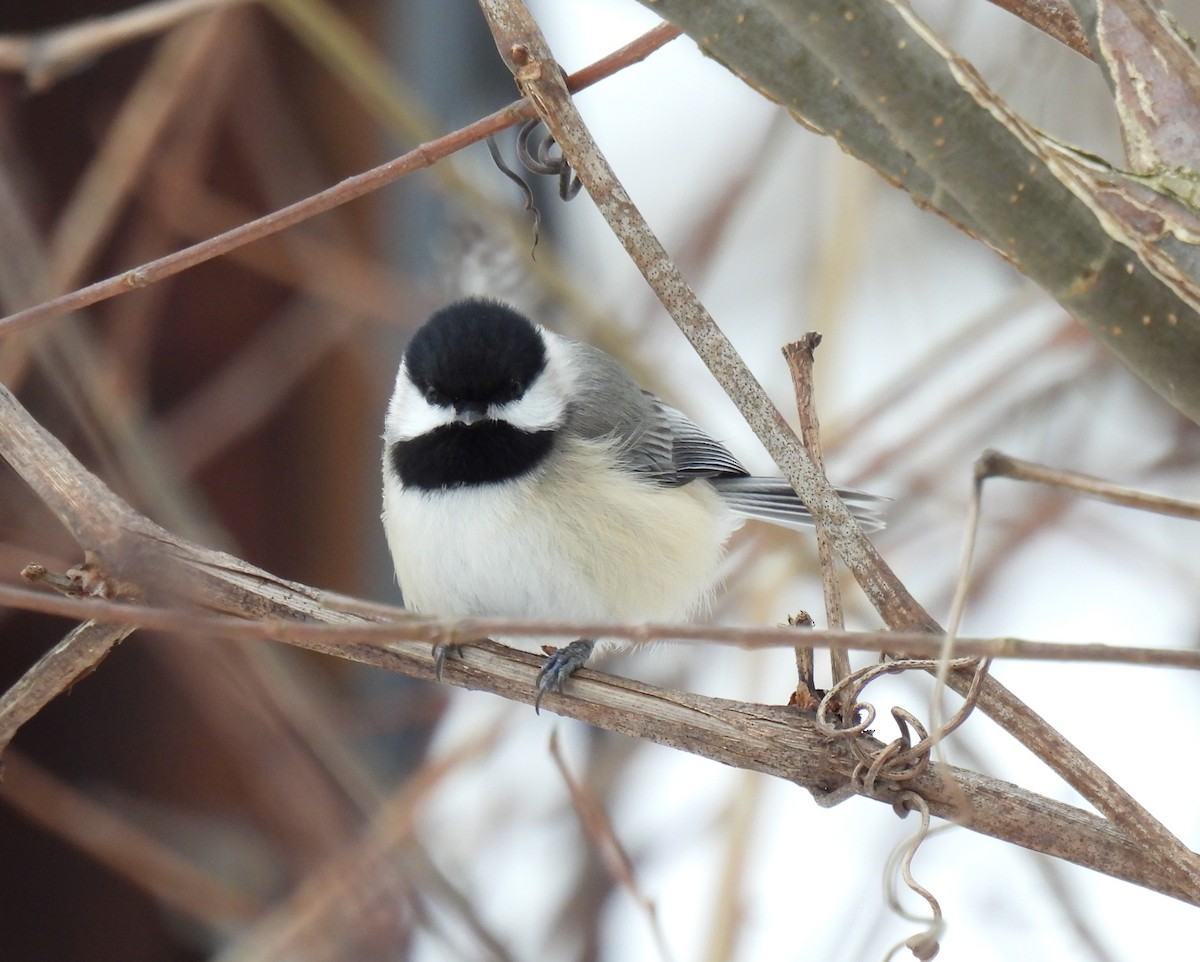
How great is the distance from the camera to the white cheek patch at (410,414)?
196 cm

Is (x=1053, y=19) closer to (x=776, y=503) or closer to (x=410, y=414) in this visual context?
(x=410, y=414)

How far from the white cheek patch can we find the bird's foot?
0.41 meters

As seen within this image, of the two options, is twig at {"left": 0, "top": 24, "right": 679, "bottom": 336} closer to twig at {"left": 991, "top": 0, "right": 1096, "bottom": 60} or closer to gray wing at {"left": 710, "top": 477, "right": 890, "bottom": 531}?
twig at {"left": 991, "top": 0, "right": 1096, "bottom": 60}

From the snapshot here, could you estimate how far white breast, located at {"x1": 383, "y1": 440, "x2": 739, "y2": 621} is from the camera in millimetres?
1900

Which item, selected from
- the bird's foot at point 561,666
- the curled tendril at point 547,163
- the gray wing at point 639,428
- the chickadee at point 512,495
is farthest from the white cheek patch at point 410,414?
the curled tendril at point 547,163

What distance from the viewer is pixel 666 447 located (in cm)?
235

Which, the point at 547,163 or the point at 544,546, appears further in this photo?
the point at 544,546

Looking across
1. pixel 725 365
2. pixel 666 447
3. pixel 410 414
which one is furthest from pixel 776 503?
pixel 725 365

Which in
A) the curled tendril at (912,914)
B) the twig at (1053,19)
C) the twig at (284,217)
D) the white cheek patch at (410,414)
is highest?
the twig at (1053,19)

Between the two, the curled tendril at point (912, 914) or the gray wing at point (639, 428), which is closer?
the curled tendril at point (912, 914)

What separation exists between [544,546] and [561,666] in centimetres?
40

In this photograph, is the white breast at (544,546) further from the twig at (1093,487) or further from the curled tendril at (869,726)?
the twig at (1093,487)

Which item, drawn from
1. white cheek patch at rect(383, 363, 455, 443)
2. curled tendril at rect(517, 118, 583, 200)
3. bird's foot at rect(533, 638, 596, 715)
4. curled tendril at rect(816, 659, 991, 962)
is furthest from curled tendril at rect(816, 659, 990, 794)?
white cheek patch at rect(383, 363, 455, 443)

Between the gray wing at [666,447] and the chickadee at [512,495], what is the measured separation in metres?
0.01
